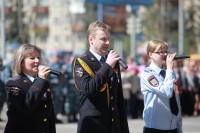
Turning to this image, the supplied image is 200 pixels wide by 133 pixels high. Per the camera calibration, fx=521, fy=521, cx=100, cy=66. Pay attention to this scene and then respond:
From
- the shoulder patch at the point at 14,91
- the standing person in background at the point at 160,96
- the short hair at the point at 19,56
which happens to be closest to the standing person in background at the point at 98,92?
the short hair at the point at 19,56

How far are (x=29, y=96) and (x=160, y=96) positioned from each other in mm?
1908

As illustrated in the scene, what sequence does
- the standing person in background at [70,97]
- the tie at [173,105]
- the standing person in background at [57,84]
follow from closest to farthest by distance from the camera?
the tie at [173,105], the standing person in background at [57,84], the standing person in background at [70,97]

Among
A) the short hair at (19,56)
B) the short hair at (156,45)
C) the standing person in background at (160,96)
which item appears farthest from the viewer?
the short hair at (156,45)

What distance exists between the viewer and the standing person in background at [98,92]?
5211 millimetres

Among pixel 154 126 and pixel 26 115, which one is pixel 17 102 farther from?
pixel 154 126

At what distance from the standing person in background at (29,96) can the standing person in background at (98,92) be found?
13.7 inches

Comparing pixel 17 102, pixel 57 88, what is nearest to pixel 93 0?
pixel 57 88

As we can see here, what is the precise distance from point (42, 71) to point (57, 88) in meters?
10.5

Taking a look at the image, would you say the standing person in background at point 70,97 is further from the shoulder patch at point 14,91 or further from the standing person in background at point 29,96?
the shoulder patch at point 14,91

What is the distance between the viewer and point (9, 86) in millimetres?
5062

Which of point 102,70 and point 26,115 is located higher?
point 102,70

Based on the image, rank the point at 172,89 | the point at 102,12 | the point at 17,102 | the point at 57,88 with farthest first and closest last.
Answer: the point at 102,12 < the point at 57,88 < the point at 172,89 < the point at 17,102

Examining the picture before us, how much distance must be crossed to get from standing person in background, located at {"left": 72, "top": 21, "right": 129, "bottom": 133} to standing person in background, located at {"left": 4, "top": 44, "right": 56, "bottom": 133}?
0.35 m

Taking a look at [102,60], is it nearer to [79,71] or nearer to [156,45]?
[79,71]
